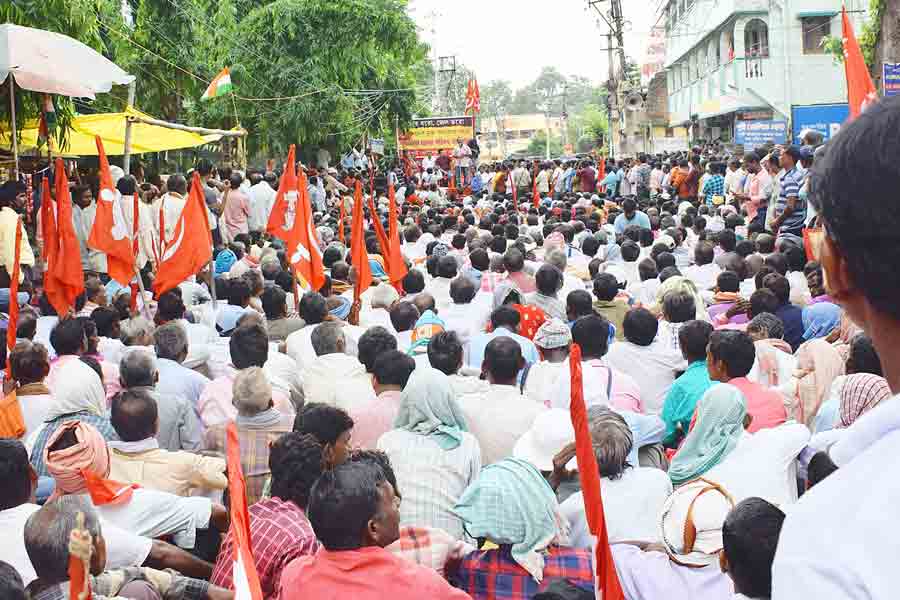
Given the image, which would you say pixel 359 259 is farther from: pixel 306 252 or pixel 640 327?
pixel 640 327

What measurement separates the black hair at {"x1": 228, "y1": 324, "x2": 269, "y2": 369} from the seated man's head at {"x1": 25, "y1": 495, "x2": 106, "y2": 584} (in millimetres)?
2807

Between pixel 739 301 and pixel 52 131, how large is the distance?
7.85m

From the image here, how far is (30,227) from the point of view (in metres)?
11.6

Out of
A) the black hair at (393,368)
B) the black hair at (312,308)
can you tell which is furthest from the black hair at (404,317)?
the black hair at (393,368)

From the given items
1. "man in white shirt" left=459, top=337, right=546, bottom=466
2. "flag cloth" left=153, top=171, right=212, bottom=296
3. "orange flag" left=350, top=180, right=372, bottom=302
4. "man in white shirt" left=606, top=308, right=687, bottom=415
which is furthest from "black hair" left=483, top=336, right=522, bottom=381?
"flag cloth" left=153, top=171, right=212, bottom=296

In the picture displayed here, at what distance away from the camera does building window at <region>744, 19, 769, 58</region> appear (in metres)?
34.5

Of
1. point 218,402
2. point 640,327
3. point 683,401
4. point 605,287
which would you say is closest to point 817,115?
point 605,287

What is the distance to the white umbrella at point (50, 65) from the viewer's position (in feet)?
28.3

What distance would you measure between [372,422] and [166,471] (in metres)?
1.16

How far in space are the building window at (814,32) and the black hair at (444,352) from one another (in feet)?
103

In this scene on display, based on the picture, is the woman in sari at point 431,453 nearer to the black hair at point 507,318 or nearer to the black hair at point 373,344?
the black hair at point 373,344

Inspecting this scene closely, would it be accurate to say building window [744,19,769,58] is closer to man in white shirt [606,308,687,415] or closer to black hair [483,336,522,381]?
man in white shirt [606,308,687,415]

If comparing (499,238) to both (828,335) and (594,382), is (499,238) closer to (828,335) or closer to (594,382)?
(828,335)

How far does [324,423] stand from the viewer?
4219 mm
